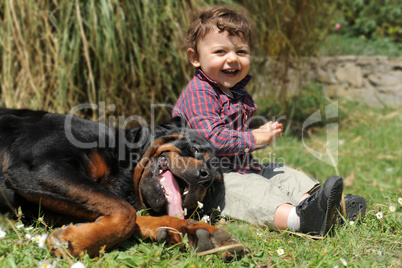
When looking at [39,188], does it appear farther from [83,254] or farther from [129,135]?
[129,135]

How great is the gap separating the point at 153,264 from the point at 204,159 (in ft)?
2.82

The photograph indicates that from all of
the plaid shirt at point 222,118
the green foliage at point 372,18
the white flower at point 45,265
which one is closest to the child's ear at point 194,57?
the plaid shirt at point 222,118

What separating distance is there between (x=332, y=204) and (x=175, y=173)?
0.86 metres

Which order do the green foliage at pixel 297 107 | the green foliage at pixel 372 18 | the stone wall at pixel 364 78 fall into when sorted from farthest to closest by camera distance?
1. the green foliage at pixel 372 18
2. the stone wall at pixel 364 78
3. the green foliage at pixel 297 107

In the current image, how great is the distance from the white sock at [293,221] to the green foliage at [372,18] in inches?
279

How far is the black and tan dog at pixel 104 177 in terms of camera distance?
6.09ft

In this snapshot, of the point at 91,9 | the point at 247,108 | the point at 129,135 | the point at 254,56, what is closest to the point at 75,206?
the point at 129,135

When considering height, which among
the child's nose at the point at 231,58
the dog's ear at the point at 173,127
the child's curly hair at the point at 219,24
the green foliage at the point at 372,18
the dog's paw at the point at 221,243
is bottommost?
the dog's paw at the point at 221,243

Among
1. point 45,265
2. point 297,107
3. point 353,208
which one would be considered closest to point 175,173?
point 45,265

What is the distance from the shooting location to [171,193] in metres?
2.39

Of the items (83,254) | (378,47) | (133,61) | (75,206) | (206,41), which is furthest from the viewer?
(378,47)

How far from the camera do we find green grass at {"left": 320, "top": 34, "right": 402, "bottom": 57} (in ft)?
24.1

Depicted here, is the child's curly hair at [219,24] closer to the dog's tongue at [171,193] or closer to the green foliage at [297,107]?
the dog's tongue at [171,193]

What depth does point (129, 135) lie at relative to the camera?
254cm
